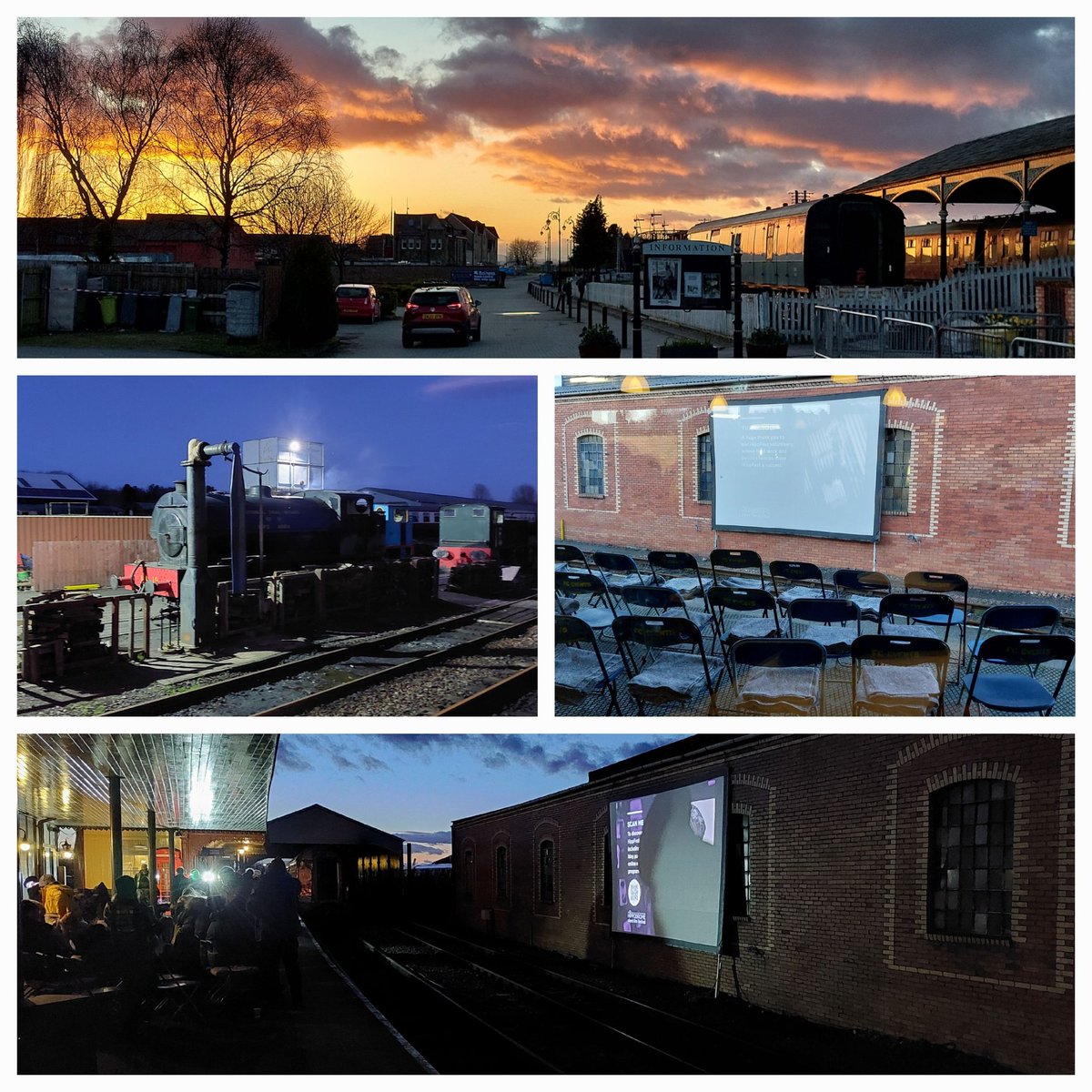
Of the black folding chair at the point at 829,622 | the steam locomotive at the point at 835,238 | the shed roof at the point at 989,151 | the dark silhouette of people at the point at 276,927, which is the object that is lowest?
the dark silhouette of people at the point at 276,927

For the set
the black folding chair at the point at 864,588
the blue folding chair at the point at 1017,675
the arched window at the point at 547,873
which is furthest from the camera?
the arched window at the point at 547,873

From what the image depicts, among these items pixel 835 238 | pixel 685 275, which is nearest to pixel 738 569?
pixel 685 275

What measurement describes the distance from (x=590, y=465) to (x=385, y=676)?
165 cm

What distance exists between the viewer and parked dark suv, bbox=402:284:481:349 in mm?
6492

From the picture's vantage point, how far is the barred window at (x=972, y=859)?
5355 mm

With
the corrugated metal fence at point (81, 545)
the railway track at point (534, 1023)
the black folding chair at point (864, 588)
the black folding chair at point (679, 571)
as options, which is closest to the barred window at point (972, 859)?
the black folding chair at point (864, 588)

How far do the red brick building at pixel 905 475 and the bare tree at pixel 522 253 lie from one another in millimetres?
1350

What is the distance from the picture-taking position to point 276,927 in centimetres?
648

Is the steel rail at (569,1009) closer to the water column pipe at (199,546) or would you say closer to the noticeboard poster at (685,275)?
the water column pipe at (199,546)

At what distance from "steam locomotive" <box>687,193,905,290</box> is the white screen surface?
1.33m

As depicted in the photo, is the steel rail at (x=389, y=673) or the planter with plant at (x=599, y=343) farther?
the planter with plant at (x=599, y=343)

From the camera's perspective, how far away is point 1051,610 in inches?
224

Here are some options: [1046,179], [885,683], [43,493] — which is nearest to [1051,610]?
[885,683]
